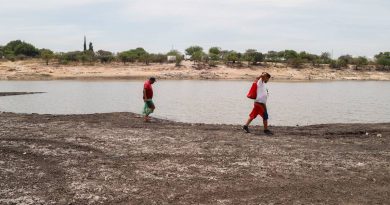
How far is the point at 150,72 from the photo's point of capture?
6334 cm

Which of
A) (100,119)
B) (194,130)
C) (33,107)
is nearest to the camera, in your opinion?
(194,130)

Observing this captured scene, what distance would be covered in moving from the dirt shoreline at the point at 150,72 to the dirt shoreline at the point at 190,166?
47.7m

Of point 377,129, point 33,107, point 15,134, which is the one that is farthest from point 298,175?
point 33,107

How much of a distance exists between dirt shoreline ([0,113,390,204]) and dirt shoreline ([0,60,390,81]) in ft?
156

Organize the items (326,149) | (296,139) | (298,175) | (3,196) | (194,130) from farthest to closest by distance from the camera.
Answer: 1. (194,130)
2. (296,139)
3. (326,149)
4. (298,175)
5. (3,196)

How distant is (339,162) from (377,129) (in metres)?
5.16

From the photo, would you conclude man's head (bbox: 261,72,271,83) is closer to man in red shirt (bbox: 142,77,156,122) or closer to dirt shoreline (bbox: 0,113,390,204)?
dirt shoreline (bbox: 0,113,390,204)

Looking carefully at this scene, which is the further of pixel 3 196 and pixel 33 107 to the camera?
pixel 33 107

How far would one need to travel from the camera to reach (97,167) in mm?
9062

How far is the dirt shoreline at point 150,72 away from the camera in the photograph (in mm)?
60438

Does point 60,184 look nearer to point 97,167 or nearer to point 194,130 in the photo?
point 97,167

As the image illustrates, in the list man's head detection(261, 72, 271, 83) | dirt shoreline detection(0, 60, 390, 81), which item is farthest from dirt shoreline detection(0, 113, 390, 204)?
dirt shoreline detection(0, 60, 390, 81)

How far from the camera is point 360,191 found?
779 centimetres

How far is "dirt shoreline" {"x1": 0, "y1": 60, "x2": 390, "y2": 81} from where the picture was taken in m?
60.4
